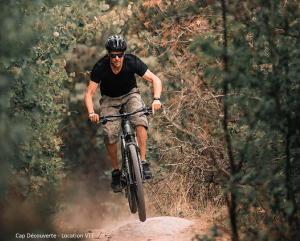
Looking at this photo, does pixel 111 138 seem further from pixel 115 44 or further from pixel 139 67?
pixel 115 44

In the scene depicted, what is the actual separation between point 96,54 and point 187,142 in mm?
10440

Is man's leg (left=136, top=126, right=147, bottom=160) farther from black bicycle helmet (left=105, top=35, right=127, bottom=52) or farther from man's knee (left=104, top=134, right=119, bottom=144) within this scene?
black bicycle helmet (left=105, top=35, right=127, bottom=52)

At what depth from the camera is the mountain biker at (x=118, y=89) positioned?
888cm

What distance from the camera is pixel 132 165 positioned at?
8.82 meters

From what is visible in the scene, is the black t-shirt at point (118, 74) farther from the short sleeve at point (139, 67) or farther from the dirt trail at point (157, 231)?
the dirt trail at point (157, 231)

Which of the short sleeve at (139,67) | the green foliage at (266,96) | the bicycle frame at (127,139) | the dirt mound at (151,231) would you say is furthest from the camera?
the short sleeve at (139,67)

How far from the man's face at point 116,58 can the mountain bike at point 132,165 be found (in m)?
0.60

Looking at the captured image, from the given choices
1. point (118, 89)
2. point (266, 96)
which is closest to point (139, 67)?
point (118, 89)

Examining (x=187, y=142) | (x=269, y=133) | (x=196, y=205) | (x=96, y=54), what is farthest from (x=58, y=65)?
(x=96, y=54)

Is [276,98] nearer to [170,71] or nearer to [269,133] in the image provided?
[269,133]

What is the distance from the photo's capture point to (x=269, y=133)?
6.77 m

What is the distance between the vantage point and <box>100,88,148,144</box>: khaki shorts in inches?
360

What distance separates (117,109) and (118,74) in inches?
21.3

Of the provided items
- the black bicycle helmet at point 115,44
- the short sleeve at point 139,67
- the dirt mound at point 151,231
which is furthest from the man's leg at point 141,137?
the black bicycle helmet at point 115,44
